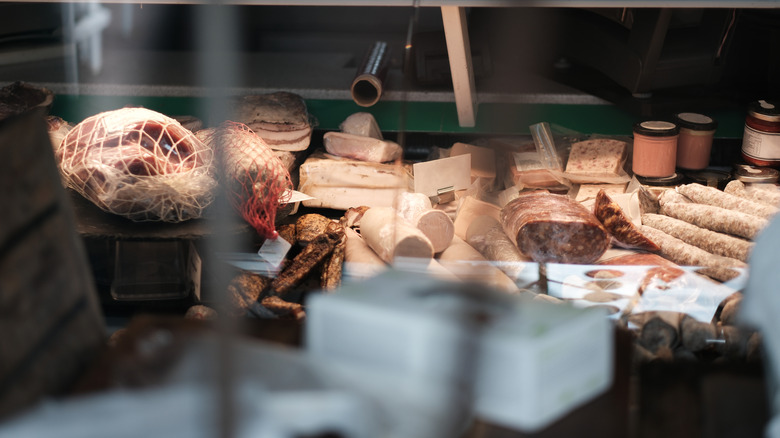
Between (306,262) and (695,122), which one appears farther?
(695,122)

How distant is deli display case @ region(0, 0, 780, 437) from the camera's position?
53 cm

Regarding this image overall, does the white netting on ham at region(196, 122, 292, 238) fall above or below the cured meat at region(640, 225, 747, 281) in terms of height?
above

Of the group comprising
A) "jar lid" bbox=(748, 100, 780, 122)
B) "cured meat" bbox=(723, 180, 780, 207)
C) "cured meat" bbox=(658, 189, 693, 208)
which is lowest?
"cured meat" bbox=(658, 189, 693, 208)

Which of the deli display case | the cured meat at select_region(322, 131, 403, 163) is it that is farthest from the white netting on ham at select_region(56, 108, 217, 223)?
the cured meat at select_region(322, 131, 403, 163)

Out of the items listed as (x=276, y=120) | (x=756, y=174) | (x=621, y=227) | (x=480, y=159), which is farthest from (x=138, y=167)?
(x=756, y=174)

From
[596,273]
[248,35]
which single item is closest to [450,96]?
[596,273]

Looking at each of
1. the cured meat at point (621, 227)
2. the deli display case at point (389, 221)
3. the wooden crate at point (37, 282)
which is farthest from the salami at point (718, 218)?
the wooden crate at point (37, 282)

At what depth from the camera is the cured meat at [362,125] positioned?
77.9 inches

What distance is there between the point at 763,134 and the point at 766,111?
5 cm

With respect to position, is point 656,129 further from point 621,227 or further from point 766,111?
point 621,227

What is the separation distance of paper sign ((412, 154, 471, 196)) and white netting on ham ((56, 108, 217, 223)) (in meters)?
0.45

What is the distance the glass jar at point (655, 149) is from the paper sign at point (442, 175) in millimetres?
400

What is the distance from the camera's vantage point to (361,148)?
191 cm

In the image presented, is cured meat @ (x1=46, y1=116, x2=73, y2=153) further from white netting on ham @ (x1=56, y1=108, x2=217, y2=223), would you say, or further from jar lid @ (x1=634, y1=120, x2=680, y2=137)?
jar lid @ (x1=634, y1=120, x2=680, y2=137)
